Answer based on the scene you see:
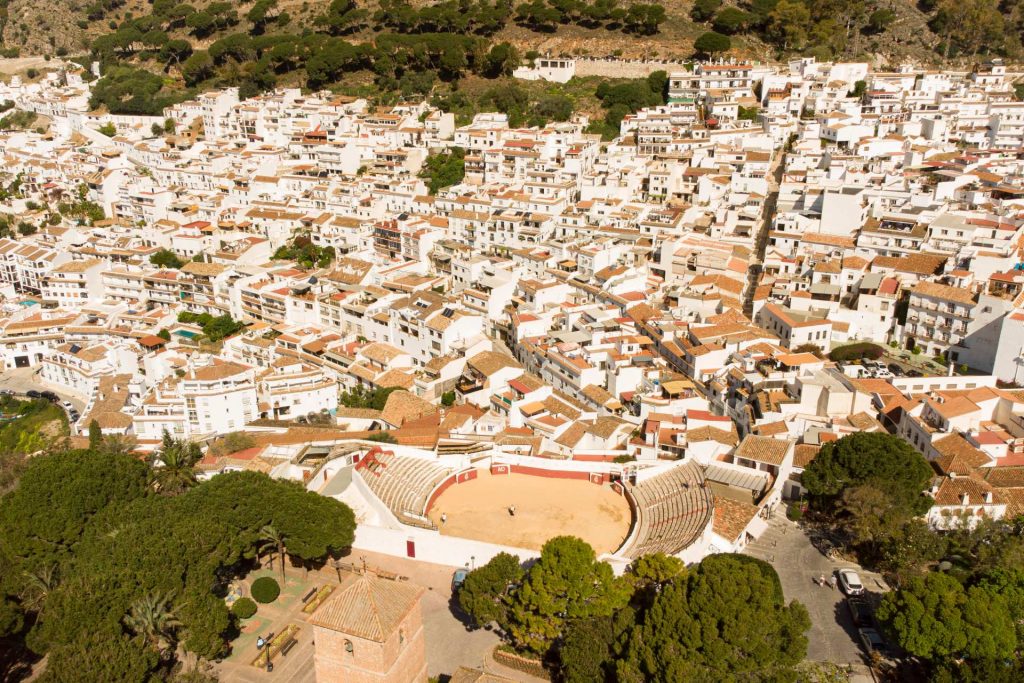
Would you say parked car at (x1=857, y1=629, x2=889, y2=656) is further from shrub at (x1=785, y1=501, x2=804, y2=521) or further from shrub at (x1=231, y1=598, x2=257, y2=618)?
shrub at (x1=231, y1=598, x2=257, y2=618)

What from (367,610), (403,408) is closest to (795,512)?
(367,610)

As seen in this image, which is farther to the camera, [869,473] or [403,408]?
[403,408]

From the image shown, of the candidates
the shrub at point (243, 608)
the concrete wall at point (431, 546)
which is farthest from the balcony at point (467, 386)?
the shrub at point (243, 608)

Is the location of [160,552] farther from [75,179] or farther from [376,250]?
[75,179]

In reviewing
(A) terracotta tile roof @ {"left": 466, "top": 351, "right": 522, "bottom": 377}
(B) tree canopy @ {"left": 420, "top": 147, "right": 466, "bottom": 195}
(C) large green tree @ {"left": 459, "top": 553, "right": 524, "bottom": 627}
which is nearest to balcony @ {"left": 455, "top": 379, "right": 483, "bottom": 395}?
(A) terracotta tile roof @ {"left": 466, "top": 351, "right": 522, "bottom": 377}

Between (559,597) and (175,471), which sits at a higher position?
(559,597)

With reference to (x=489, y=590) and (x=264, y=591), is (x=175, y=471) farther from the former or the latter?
(x=489, y=590)
